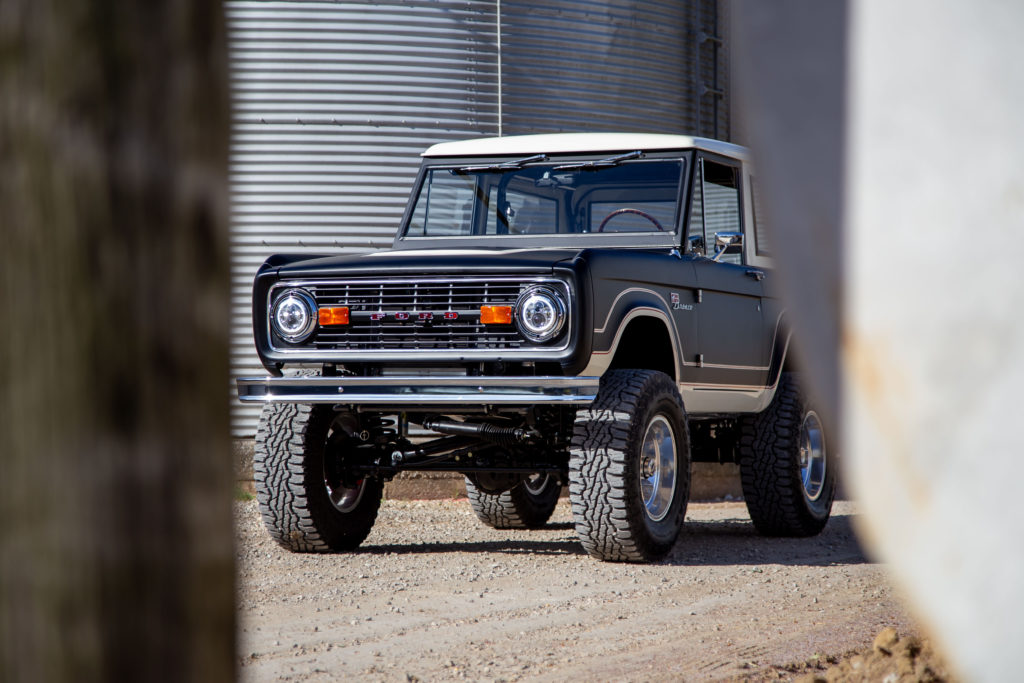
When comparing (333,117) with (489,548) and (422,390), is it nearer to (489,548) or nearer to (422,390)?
(489,548)

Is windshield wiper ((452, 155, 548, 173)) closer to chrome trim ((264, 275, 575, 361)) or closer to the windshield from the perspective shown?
the windshield

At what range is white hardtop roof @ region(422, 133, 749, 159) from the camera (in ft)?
23.3

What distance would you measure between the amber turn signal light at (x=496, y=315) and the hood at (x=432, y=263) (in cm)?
18

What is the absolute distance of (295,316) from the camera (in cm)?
619

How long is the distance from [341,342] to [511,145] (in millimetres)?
1945

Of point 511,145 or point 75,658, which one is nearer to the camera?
point 75,658

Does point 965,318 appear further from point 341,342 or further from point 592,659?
point 341,342

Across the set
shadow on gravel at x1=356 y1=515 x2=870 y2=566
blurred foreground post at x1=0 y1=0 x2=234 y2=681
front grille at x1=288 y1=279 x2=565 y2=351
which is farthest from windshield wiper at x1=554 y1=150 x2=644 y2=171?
blurred foreground post at x1=0 y1=0 x2=234 y2=681

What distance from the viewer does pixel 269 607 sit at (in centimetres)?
479

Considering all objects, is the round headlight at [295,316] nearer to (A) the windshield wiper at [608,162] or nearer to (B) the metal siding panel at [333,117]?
(A) the windshield wiper at [608,162]

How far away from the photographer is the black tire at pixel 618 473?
18.3 feet

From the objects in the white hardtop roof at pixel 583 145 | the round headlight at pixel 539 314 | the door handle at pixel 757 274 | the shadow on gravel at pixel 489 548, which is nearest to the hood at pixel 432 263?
the round headlight at pixel 539 314

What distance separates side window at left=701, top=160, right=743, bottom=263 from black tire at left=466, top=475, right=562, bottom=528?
1812mm

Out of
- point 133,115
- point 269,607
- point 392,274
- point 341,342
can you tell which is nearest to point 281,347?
point 341,342
